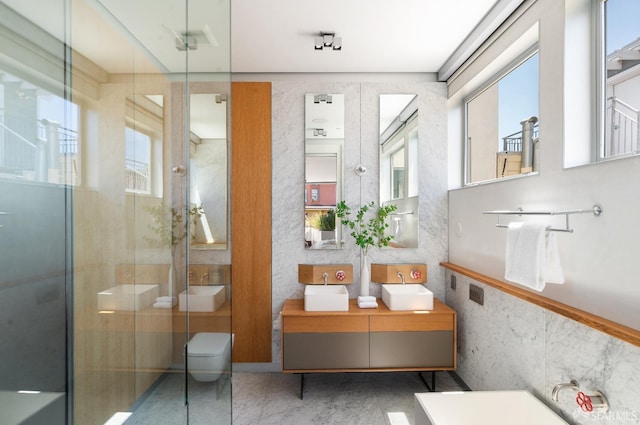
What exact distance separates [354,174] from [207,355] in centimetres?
209

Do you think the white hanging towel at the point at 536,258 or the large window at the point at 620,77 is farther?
the white hanging towel at the point at 536,258

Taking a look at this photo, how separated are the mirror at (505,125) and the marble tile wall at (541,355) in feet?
2.74

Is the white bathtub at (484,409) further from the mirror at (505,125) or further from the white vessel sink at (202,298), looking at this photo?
the mirror at (505,125)

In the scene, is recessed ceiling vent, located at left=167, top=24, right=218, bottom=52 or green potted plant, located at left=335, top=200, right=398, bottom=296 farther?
green potted plant, located at left=335, top=200, right=398, bottom=296

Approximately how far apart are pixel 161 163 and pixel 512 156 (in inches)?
85.3

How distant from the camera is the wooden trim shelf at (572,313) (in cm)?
119

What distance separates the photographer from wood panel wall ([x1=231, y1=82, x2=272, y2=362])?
2904 mm

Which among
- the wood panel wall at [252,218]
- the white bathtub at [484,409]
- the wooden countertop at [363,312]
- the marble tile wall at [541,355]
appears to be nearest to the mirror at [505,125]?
the marble tile wall at [541,355]

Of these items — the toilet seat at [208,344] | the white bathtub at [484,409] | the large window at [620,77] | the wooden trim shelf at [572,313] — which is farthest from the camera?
the white bathtub at [484,409]

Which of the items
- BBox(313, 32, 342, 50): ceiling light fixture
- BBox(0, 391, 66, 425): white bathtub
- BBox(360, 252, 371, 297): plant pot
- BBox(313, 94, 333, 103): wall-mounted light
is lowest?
BBox(360, 252, 371, 297): plant pot

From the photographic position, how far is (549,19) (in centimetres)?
171

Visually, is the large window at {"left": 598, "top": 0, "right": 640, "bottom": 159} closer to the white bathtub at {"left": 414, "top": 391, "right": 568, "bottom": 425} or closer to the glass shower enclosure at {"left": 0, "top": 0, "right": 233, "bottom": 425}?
the white bathtub at {"left": 414, "top": 391, "right": 568, "bottom": 425}

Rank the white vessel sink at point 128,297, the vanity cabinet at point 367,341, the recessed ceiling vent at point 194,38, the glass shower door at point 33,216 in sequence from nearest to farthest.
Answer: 1. the glass shower door at point 33,216
2. the white vessel sink at point 128,297
3. the recessed ceiling vent at point 194,38
4. the vanity cabinet at point 367,341

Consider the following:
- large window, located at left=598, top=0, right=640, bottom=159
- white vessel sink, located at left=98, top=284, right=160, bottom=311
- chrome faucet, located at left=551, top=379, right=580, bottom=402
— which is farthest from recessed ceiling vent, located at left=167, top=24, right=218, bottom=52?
chrome faucet, located at left=551, top=379, right=580, bottom=402
